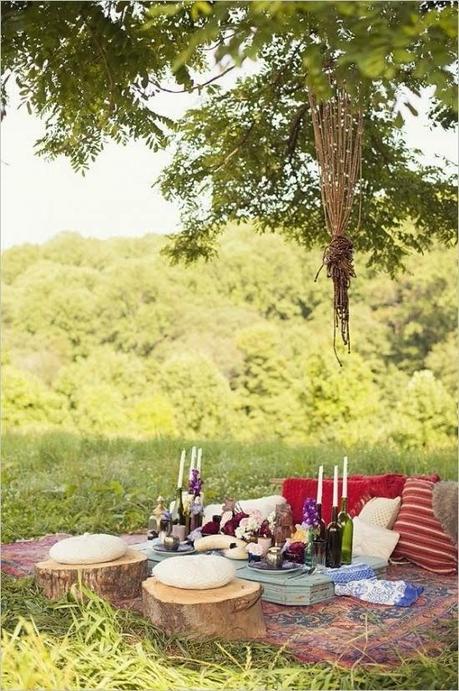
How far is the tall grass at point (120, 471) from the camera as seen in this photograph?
6.70m

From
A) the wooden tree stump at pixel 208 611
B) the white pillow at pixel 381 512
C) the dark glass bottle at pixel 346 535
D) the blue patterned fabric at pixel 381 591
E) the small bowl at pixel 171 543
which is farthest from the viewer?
the white pillow at pixel 381 512

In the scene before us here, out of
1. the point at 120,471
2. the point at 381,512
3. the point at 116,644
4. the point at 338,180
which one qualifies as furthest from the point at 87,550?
the point at 120,471

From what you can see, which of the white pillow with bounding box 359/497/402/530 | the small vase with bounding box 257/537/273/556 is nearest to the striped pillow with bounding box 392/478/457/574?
the white pillow with bounding box 359/497/402/530

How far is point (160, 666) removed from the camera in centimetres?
326

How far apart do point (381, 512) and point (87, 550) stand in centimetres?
195

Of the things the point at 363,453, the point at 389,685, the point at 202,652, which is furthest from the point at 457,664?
the point at 363,453

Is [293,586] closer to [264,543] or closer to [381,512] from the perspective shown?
[264,543]

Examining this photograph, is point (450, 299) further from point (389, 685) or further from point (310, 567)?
point (389, 685)

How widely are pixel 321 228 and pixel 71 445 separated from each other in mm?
4427

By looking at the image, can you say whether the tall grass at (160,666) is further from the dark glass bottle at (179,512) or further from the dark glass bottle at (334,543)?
the dark glass bottle at (179,512)

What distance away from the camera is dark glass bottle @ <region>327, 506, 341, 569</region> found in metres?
4.34

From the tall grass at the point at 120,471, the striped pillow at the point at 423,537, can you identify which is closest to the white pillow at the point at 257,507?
the striped pillow at the point at 423,537

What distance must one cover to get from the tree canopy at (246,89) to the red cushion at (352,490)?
6.38ft

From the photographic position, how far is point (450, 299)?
16016 mm
